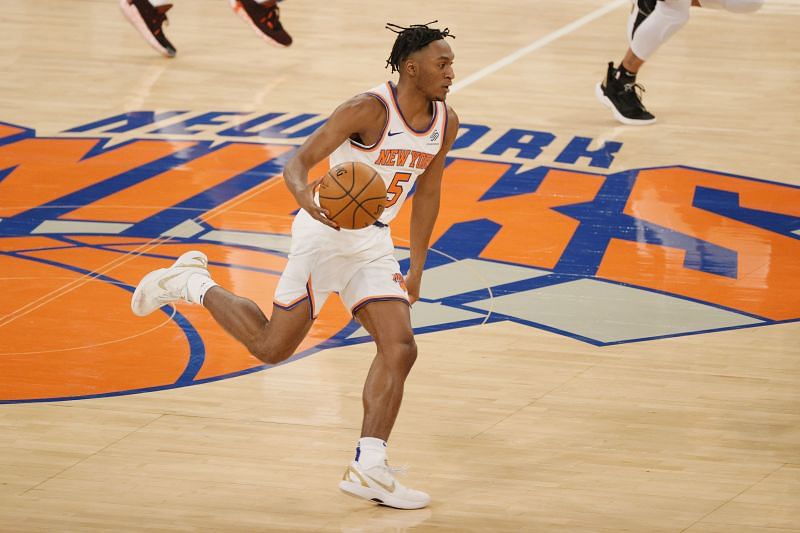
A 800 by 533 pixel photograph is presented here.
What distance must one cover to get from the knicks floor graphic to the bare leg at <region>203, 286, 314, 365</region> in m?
0.64

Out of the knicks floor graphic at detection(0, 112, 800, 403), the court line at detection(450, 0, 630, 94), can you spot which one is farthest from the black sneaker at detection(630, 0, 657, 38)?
the court line at detection(450, 0, 630, 94)

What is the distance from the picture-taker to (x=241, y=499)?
4.55 m

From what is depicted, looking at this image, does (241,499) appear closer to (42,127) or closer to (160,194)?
(160,194)

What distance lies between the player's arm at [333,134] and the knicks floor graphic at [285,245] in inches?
56.1

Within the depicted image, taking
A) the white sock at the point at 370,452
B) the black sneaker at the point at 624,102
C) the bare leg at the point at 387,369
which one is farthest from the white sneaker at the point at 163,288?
the black sneaker at the point at 624,102

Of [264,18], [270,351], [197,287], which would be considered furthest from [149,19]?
[270,351]

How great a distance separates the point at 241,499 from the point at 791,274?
384 cm

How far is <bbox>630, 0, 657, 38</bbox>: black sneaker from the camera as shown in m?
10.2

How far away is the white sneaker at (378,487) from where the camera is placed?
4422mm

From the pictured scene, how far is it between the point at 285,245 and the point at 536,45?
6.49 m

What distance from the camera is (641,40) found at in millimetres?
10148

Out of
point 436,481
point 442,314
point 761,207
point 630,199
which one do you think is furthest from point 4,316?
point 761,207

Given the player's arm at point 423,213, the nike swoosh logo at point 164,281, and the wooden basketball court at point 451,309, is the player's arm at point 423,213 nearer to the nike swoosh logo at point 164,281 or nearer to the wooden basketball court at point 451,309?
the wooden basketball court at point 451,309

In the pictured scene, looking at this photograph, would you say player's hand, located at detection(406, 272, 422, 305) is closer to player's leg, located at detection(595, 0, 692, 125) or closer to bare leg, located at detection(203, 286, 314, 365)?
bare leg, located at detection(203, 286, 314, 365)
